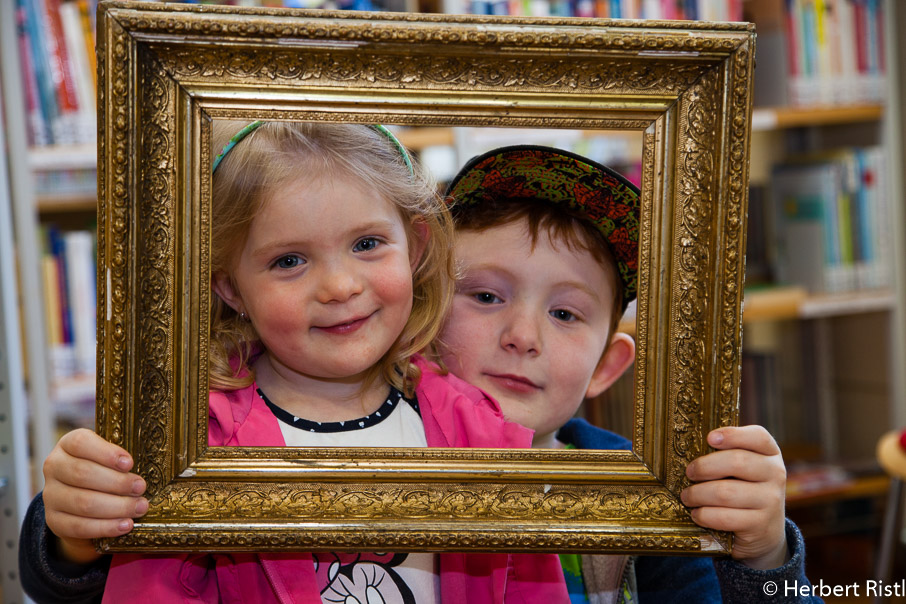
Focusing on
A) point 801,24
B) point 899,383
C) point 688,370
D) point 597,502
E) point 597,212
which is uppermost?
point 801,24

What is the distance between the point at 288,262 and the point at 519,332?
0.25m

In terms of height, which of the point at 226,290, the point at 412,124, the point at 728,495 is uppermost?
the point at 412,124

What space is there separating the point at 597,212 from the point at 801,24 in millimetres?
1971

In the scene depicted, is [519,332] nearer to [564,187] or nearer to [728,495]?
[564,187]

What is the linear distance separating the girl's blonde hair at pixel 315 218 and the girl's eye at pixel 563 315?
0.12 m

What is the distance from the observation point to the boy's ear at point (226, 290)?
804 mm

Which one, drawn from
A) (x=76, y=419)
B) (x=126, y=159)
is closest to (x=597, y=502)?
(x=126, y=159)

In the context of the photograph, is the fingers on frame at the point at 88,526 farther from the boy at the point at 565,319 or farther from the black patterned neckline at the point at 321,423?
the boy at the point at 565,319

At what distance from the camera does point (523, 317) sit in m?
0.88

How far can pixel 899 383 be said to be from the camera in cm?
260

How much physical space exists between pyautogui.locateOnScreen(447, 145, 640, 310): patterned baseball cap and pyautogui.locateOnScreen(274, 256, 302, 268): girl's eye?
0.57 ft

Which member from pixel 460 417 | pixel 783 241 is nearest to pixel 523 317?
pixel 460 417

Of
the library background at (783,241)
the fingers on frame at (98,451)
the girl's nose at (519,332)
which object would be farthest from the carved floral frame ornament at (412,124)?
the library background at (783,241)

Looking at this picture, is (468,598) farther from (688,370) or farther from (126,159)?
(126,159)
